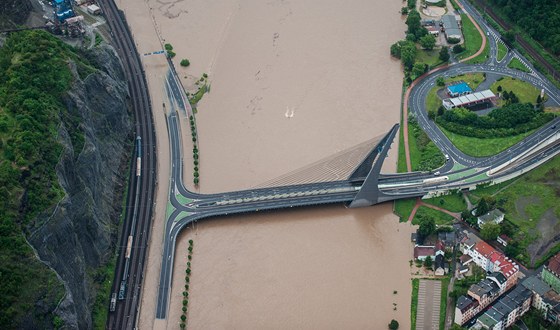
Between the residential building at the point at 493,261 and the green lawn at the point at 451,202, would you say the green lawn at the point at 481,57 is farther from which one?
the residential building at the point at 493,261

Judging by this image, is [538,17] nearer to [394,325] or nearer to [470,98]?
[470,98]

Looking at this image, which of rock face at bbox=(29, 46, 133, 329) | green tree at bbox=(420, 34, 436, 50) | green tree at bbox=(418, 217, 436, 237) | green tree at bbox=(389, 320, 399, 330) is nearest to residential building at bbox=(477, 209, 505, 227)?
green tree at bbox=(418, 217, 436, 237)

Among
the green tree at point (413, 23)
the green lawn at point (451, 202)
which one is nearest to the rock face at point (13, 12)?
the green tree at point (413, 23)

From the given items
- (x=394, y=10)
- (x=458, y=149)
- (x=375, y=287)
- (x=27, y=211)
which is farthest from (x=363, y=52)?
(x=27, y=211)

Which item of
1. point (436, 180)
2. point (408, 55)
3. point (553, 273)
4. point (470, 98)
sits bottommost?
point (553, 273)

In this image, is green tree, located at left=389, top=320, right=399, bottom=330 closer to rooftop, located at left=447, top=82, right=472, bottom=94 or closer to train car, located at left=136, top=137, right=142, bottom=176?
train car, located at left=136, top=137, right=142, bottom=176

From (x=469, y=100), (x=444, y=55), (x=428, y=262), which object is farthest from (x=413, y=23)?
(x=428, y=262)
